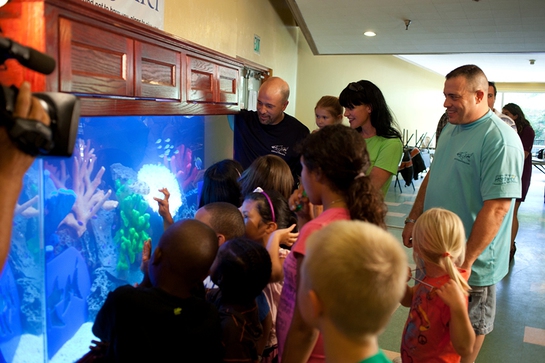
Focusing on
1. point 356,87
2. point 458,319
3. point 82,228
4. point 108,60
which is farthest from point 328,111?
point 458,319

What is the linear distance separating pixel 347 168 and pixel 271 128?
2.00 meters

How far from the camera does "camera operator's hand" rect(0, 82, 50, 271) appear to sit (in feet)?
3.15

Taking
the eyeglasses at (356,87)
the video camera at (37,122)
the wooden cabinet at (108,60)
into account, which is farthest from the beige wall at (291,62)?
the video camera at (37,122)

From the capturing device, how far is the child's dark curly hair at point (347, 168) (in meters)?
1.42

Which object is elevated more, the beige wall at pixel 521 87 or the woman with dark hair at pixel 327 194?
the beige wall at pixel 521 87

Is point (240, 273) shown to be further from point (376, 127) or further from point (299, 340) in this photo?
point (376, 127)

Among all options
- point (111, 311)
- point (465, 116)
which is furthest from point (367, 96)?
point (111, 311)

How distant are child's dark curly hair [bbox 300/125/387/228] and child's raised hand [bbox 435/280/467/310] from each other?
0.40 m

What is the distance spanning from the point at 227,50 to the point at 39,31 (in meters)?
2.46

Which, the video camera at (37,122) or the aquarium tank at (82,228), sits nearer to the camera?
the video camera at (37,122)

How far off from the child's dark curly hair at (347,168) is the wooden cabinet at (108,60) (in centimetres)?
94

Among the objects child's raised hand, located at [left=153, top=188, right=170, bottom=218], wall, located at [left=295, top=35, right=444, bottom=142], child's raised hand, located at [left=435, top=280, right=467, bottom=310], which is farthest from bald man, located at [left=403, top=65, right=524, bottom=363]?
wall, located at [left=295, top=35, right=444, bottom=142]

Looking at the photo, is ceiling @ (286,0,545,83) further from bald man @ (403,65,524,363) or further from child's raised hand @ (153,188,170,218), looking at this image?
child's raised hand @ (153,188,170,218)

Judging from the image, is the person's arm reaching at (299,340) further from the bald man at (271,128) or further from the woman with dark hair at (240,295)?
the bald man at (271,128)
